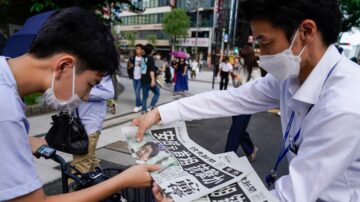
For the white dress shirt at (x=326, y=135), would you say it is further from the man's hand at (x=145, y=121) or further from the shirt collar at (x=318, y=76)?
the man's hand at (x=145, y=121)

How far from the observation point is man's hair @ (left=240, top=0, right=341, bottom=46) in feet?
3.84

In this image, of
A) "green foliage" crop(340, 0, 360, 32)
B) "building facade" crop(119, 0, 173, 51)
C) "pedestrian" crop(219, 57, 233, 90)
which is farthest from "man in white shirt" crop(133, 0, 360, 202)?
"building facade" crop(119, 0, 173, 51)

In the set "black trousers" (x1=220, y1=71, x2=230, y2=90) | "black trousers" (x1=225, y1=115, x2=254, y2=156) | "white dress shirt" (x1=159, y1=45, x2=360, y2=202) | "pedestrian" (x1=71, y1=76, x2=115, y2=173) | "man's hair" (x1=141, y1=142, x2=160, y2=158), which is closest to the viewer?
"white dress shirt" (x1=159, y1=45, x2=360, y2=202)

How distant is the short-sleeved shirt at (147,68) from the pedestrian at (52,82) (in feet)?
19.2

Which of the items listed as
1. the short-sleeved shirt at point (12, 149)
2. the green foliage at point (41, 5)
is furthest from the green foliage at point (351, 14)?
the short-sleeved shirt at point (12, 149)

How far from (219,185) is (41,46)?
2.88 feet

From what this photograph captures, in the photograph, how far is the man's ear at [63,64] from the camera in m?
1.18

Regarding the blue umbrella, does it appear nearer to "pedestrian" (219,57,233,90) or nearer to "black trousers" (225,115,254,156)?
"black trousers" (225,115,254,156)

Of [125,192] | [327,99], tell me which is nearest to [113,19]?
[125,192]

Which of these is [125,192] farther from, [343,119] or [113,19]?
[113,19]

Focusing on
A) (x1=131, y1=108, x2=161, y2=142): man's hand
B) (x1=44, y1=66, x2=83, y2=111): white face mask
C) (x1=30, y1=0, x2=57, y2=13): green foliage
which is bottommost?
(x1=131, y1=108, x2=161, y2=142): man's hand

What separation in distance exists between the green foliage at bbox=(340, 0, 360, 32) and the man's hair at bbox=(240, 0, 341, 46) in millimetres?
15611

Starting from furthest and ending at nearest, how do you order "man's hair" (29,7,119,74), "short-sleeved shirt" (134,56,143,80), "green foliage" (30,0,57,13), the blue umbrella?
"short-sleeved shirt" (134,56,143,80) → "green foliage" (30,0,57,13) → the blue umbrella → "man's hair" (29,7,119,74)

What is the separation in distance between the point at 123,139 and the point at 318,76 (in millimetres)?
4305
